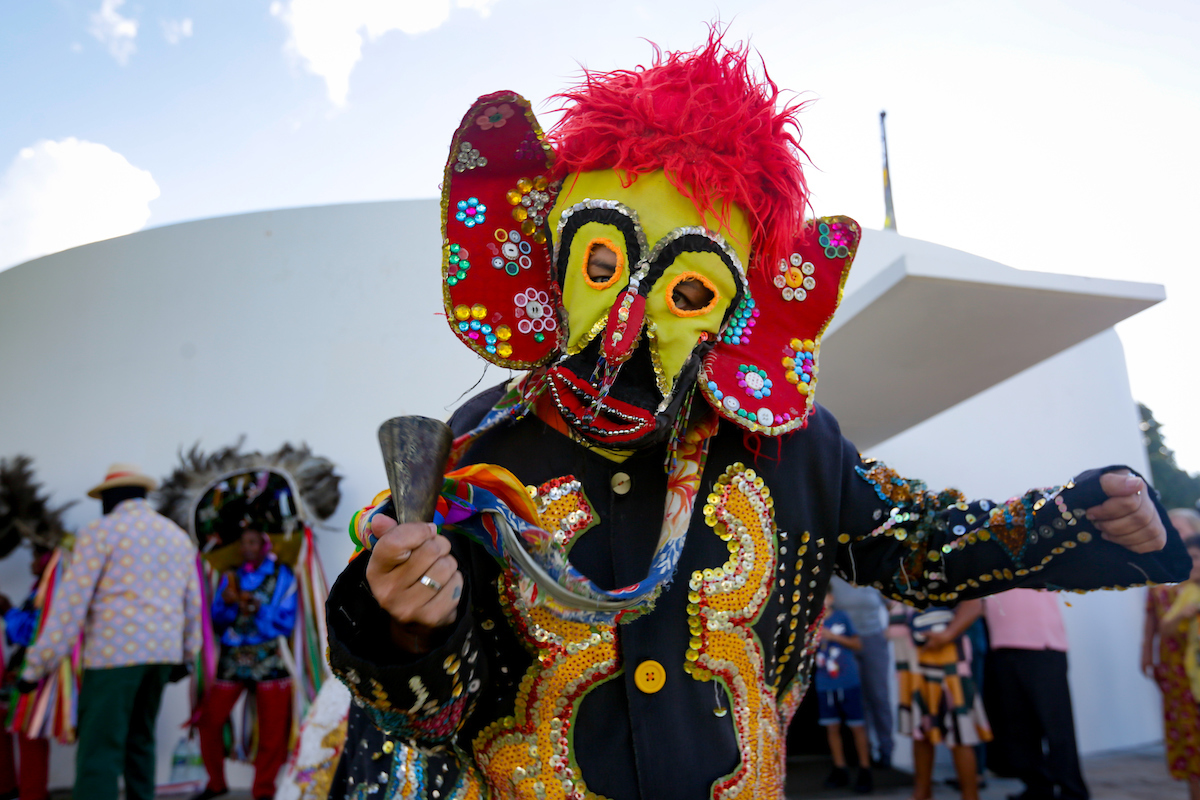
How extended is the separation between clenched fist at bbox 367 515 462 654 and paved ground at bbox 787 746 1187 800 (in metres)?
4.68

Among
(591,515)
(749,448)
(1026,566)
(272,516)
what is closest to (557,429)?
(591,515)

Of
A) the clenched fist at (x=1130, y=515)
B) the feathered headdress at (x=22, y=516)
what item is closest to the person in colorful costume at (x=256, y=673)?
the feathered headdress at (x=22, y=516)

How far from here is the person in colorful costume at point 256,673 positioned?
4832mm

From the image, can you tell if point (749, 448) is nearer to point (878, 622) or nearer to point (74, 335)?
point (878, 622)

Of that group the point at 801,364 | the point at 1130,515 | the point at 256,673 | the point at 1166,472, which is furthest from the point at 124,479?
the point at 1166,472

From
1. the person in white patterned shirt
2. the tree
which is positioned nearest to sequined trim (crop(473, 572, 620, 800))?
the person in white patterned shirt

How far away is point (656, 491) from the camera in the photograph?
1364 millimetres

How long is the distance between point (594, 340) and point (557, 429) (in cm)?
19

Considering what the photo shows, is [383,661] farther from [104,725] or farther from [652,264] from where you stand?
[104,725]

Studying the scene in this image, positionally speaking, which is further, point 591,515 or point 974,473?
point 974,473

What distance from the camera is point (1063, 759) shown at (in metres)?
4.21

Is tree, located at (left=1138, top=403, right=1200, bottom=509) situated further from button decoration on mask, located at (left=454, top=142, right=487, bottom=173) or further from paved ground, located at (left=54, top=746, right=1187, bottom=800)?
button decoration on mask, located at (left=454, top=142, right=487, bottom=173)

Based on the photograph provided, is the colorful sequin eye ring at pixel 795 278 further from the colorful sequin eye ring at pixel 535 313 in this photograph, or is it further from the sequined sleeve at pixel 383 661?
the sequined sleeve at pixel 383 661

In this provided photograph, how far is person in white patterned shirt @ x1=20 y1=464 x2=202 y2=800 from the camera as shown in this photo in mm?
3568
